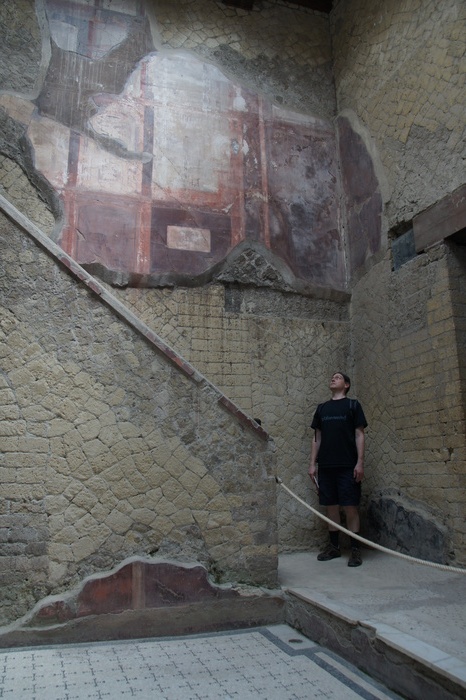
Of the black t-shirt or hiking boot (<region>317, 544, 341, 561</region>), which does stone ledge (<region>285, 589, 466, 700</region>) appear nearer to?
hiking boot (<region>317, 544, 341, 561</region>)

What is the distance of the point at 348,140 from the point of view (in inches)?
225

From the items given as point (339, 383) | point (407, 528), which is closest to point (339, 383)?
point (339, 383)

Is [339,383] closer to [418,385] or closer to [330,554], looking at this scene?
[418,385]

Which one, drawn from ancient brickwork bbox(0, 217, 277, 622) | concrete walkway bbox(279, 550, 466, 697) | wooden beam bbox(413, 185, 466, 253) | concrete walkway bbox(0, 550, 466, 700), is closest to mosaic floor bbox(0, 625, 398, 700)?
concrete walkway bbox(0, 550, 466, 700)

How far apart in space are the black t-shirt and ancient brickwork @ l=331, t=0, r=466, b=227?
66.2 inches

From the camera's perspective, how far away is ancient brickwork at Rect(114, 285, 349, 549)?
4.75 metres

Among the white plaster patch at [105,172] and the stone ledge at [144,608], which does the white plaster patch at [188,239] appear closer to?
the white plaster patch at [105,172]

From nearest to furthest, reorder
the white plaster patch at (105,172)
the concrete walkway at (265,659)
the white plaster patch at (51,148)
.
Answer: the concrete walkway at (265,659), the white plaster patch at (51,148), the white plaster patch at (105,172)

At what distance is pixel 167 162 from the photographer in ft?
17.4

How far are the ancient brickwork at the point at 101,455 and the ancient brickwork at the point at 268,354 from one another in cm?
155

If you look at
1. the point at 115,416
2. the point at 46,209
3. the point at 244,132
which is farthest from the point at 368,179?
the point at 115,416

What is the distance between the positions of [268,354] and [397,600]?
2499 millimetres

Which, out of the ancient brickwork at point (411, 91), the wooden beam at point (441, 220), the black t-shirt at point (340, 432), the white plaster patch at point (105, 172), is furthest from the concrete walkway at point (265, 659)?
the white plaster patch at point (105, 172)

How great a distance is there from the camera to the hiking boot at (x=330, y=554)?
13.8ft
